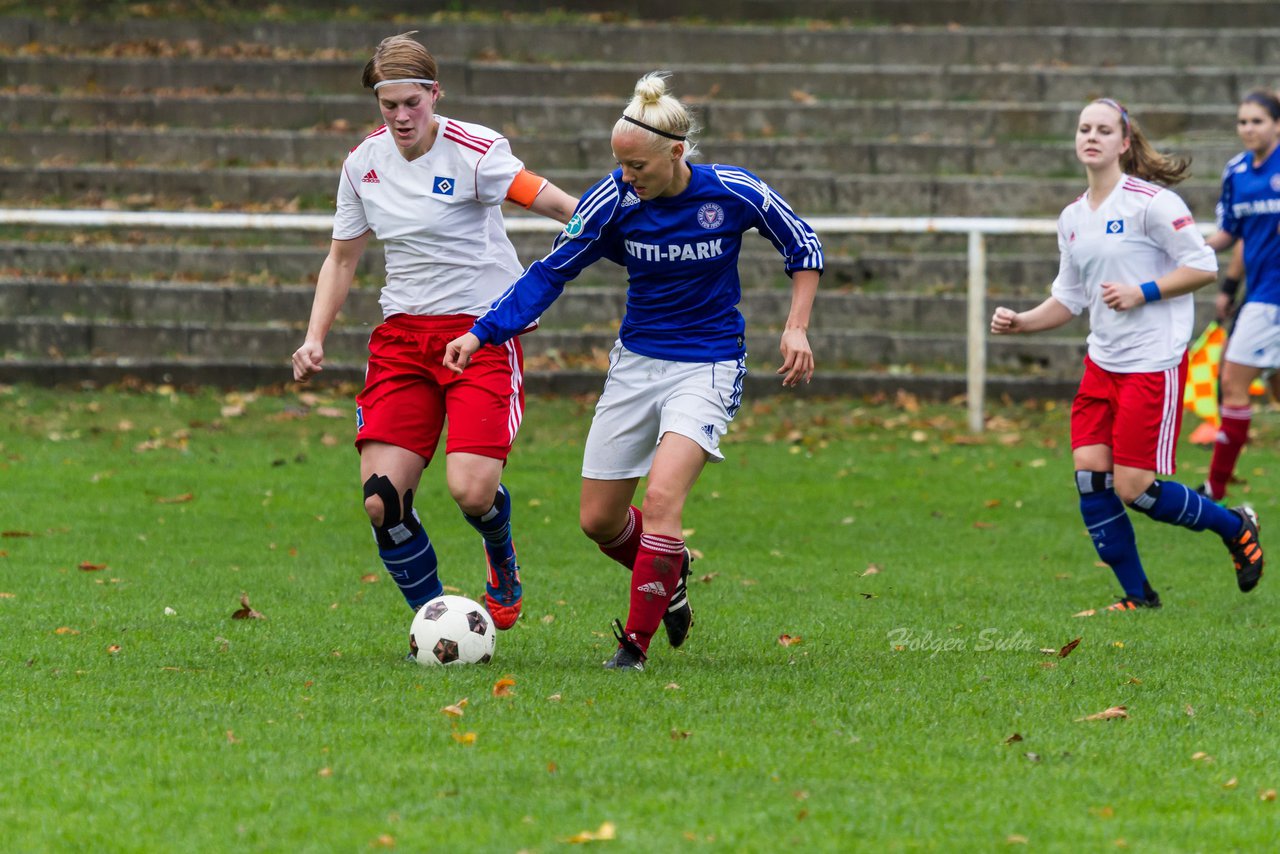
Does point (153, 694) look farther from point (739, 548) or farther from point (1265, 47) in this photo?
point (1265, 47)

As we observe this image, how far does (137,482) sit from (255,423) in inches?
90.4

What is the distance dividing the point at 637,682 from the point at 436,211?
196cm

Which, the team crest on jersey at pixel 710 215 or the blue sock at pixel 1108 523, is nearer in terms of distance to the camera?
the team crest on jersey at pixel 710 215

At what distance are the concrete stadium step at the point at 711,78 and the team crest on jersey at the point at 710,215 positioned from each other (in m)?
12.0

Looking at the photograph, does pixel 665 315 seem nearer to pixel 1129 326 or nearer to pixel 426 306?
pixel 426 306

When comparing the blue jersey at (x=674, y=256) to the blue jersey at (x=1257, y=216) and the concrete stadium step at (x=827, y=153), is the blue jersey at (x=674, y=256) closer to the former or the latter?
the blue jersey at (x=1257, y=216)

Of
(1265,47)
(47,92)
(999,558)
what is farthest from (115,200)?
(1265,47)

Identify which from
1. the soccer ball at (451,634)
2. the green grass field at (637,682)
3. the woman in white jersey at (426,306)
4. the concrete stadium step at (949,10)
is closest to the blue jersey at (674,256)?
the woman in white jersey at (426,306)

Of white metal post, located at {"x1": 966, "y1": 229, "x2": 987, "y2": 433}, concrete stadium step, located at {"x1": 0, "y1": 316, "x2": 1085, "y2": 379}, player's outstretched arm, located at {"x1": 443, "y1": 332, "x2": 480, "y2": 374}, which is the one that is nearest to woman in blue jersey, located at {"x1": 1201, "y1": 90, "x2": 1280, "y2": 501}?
white metal post, located at {"x1": 966, "y1": 229, "x2": 987, "y2": 433}

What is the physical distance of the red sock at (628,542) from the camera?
6.52 m

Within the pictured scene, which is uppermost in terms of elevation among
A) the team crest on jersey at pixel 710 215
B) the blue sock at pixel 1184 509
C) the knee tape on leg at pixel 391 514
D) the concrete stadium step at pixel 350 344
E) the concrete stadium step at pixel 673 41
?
the concrete stadium step at pixel 673 41

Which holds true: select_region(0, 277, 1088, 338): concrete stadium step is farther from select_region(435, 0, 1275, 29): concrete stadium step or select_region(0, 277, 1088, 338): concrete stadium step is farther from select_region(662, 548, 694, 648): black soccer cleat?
select_region(662, 548, 694, 648): black soccer cleat

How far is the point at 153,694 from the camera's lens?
536 cm

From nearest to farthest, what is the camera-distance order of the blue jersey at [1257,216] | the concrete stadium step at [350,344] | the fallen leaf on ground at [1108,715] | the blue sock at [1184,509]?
the fallen leaf on ground at [1108,715], the blue sock at [1184,509], the blue jersey at [1257,216], the concrete stadium step at [350,344]
